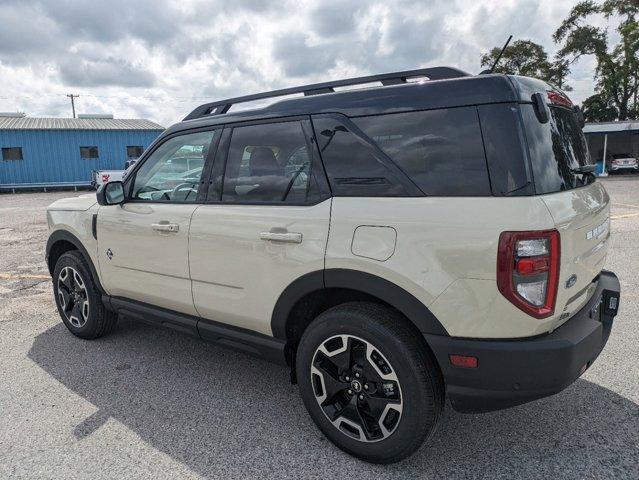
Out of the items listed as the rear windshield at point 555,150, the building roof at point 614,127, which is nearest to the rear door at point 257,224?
the rear windshield at point 555,150

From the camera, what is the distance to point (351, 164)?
2.42 m

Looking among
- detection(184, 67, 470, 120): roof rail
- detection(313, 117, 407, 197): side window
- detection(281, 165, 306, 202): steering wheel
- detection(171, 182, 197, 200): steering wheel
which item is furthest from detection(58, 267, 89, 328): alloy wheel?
detection(313, 117, 407, 197): side window

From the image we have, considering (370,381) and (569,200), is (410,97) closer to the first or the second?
(569,200)

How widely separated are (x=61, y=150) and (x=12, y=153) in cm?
232

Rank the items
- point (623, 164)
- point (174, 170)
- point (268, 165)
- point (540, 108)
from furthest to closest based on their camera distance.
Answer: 1. point (623, 164)
2. point (174, 170)
3. point (268, 165)
4. point (540, 108)

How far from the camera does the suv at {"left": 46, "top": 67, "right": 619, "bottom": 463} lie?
2.00m

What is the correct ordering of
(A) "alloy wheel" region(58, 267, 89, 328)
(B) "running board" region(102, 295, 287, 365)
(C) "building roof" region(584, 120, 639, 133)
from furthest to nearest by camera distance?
1. (C) "building roof" region(584, 120, 639, 133)
2. (A) "alloy wheel" region(58, 267, 89, 328)
3. (B) "running board" region(102, 295, 287, 365)

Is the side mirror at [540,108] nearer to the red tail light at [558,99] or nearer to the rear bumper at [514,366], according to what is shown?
the red tail light at [558,99]

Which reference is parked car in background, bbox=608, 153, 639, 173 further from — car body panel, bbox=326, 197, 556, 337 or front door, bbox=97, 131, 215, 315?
car body panel, bbox=326, 197, 556, 337

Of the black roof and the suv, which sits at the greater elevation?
the black roof

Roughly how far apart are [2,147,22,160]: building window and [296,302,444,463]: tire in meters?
28.1

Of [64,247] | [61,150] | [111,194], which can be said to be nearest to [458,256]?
[111,194]

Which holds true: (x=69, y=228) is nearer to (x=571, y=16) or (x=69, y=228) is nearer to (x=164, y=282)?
(x=164, y=282)

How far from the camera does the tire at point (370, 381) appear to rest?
222 cm
